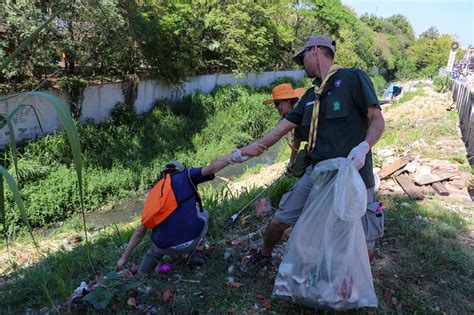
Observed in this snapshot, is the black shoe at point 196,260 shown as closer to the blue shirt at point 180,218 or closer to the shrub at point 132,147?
the blue shirt at point 180,218

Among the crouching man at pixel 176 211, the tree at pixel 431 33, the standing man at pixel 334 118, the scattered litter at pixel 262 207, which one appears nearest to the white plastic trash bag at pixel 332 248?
the standing man at pixel 334 118

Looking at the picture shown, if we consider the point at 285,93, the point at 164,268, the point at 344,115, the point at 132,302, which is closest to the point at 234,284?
the point at 164,268

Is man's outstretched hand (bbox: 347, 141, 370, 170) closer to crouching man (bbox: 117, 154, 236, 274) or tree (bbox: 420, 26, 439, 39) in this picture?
crouching man (bbox: 117, 154, 236, 274)

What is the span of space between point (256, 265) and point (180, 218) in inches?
28.2

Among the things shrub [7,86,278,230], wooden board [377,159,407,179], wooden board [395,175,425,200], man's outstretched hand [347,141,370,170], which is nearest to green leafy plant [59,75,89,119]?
shrub [7,86,278,230]

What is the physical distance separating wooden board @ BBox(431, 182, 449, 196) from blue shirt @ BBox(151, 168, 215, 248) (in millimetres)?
3851

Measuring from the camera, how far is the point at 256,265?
3111mm

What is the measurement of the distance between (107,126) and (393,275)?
897cm

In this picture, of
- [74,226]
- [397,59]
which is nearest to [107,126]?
[74,226]

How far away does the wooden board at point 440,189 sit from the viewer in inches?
213

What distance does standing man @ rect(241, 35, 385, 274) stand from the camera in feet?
7.89

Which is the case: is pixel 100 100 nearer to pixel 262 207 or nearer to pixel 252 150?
pixel 262 207

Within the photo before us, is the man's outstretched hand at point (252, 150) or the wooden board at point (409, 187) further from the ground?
the man's outstretched hand at point (252, 150)

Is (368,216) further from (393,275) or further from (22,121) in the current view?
(22,121)
